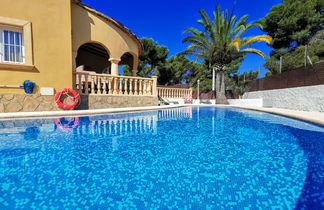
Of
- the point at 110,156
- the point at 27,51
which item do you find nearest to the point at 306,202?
the point at 110,156

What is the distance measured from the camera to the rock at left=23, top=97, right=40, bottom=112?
745 cm

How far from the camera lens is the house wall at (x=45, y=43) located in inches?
280

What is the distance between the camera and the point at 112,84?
31.9ft

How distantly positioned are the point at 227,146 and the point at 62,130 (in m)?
5.01

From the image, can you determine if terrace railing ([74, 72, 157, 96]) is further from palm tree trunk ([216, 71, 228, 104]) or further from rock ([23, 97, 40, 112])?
palm tree trunk ([216, 71, 228, 104])

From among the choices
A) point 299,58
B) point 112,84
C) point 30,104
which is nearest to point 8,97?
point 30,104

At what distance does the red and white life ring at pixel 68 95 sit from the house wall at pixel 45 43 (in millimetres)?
343

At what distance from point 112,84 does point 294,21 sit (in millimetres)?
22129

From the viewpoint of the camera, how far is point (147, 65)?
91.2 ft

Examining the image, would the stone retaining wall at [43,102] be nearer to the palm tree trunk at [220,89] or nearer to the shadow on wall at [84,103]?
the shadow on wall at [84,103]

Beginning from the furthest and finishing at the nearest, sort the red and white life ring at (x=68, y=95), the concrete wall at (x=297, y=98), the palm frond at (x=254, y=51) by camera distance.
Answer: the palm frond at (x=254, y=51) < the concrete wall at (x=297, y=98) < the red and white life ring at (x=68, y=95)

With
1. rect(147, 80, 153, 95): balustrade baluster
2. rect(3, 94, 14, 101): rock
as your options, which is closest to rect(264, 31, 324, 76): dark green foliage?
rect(147, 80, 153, 95): balustrade baluster

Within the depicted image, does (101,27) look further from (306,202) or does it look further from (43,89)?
(306,202)

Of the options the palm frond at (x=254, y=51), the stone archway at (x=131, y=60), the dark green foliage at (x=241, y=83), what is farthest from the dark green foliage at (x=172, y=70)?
the palm frond at (x=254, y=51)
